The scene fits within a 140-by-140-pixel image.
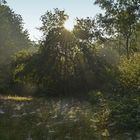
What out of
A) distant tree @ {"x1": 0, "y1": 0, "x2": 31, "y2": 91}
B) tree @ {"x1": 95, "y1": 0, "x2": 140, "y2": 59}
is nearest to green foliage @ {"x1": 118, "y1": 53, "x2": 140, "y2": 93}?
distant tree @ {"x1": 0, "y1": 0, "x2": 31, "y2": 91}

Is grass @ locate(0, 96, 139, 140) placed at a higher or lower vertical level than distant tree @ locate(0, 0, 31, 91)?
lower

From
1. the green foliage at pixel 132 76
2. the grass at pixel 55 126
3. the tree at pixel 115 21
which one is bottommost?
the grass at pixel 55 126

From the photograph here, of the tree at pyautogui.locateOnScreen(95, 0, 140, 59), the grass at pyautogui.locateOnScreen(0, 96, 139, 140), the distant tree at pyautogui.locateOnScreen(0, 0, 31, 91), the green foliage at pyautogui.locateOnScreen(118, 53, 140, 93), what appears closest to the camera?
the grass at pyautogui.locateOnScreen(0, 96, 139, 140)

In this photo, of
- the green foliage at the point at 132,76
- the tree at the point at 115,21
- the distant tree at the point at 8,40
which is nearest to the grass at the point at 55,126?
the green foliage at the point at 132,76

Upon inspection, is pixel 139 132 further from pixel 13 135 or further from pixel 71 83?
pixel 71 83

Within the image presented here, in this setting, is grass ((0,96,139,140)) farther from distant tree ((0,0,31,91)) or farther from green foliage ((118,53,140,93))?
distant tree ((0,0,31,91))

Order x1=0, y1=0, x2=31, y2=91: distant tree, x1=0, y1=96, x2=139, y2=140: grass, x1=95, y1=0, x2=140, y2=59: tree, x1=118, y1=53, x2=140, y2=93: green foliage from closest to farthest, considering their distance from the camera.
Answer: x1=0, y1=96, x2=139, y2=140: grass
x1=118, y1=53, x2=140, y2=93: green foliage
x1=0, y1=0, x2=31, y2=91: distant tree
x1=95, y1=0, x2=140, y2=59: tree

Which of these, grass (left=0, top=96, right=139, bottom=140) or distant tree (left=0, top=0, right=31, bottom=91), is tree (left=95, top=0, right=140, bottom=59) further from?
grass (left=0, top=96, right=139, bottom=140)

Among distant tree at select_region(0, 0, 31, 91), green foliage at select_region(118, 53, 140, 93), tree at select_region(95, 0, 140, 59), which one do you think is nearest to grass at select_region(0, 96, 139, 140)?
green foliage at select_region(118, 53, 140, 93)

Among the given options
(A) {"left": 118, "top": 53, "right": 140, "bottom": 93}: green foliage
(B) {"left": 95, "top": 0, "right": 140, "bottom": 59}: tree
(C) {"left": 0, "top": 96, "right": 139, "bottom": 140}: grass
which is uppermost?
(B) {"left": 95, "top": 0, "right": 140, "bottom": 59}: tree

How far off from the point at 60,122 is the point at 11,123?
1.41m

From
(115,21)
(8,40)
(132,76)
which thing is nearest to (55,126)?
(132,76)

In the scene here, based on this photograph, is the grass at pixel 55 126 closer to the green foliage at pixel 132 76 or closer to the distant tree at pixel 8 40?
the green foliage at pixel 132 76

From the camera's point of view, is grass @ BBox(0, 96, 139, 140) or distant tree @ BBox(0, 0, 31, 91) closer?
grass @ BBox(0, 96, 139, 140)
